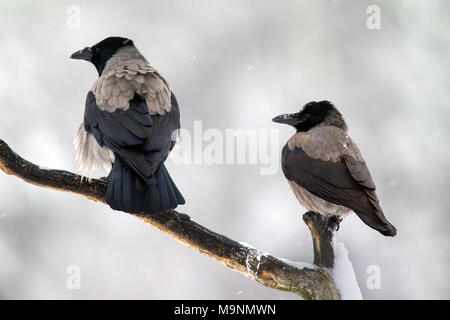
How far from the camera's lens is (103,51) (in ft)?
21.5

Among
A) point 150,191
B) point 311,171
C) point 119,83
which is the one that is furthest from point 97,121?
point 311,171

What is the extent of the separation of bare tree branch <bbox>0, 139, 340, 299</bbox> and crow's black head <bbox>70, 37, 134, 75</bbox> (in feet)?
6.36

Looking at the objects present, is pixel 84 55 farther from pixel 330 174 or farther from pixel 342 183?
pixel 342 183

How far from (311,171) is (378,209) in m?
0.83

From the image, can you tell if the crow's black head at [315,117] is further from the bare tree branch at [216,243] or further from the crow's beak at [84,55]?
the crow's beak at [84,55]

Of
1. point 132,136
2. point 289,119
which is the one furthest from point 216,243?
point 289,119

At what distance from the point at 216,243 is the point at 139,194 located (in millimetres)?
715

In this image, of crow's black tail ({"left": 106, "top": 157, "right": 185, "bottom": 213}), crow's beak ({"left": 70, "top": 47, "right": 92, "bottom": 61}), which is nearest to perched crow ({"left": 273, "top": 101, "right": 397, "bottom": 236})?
crow's black tail ({"left": 106, "top": 157, "right": 185, "bottom": 213})

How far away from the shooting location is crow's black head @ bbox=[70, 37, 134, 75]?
650cm

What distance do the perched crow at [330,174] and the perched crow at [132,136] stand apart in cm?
128

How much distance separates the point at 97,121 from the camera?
5.11 meters

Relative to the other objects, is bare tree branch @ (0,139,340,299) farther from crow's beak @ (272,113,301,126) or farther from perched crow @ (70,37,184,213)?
crow's beak @ (272,113,301,126)

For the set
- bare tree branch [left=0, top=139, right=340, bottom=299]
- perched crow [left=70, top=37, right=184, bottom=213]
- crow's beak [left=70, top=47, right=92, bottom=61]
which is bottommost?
bare tree branch [left=0, top=139, right=340, bottom=299]

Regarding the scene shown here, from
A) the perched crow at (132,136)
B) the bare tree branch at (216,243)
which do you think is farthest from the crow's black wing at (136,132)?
the bare tree branch at (216,243)
